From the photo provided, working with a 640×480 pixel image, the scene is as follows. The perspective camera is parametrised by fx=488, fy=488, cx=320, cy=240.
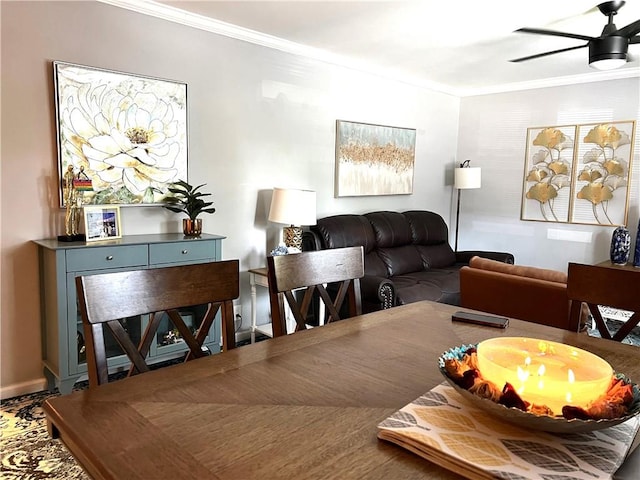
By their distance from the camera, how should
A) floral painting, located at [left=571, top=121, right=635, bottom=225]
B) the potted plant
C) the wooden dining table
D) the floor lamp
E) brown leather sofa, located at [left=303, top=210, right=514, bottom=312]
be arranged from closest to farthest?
the wooden dining table → the potted plant → brown leather sofa, located at [left=303, top=210, right=514, bottom=312] → floral painting, located at [left=571, top=121, right=635, bottom=225] → the floor lamp

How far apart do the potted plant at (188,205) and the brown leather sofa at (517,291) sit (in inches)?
72.4

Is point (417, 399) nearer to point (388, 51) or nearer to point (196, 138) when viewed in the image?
point (196, 138)

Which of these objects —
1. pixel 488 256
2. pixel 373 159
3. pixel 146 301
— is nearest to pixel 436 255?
pixel 488 256

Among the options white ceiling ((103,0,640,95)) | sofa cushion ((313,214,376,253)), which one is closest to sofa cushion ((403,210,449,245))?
sofa cushion ((313,214,376,253))

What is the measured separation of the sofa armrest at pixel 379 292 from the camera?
12.0 feet

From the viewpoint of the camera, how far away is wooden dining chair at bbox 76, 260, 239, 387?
1.22 m

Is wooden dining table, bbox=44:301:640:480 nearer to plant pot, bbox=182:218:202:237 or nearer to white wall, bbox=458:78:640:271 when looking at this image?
plant pot, bbox=182:218:202:237

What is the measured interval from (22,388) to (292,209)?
208 centimetres

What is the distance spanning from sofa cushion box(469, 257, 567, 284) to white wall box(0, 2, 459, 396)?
5.57 feet

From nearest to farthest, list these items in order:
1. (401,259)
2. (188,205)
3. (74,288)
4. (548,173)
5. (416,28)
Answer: (74,288), (188,205), (416,28), (401,259), (548,173)

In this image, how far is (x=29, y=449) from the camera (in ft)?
7.52

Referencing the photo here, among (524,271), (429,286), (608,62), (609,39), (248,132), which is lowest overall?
(429,286)

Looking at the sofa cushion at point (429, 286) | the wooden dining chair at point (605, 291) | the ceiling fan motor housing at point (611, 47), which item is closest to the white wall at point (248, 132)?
the sofa cushion at point (429, 286)

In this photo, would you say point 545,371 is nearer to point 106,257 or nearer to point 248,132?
point 106,257
